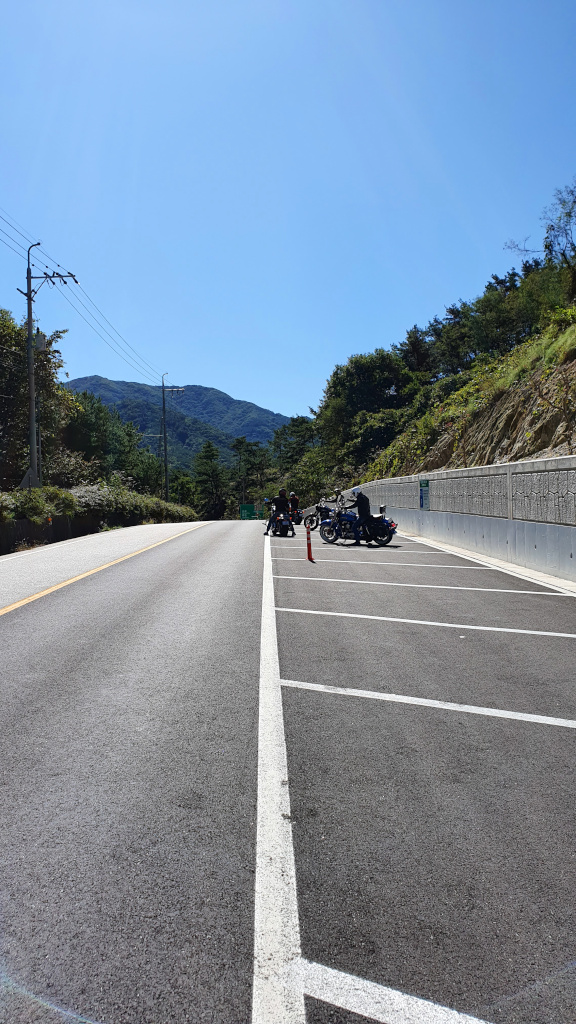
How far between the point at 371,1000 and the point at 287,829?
1075mm

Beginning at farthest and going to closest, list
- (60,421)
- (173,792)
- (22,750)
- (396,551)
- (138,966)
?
(60,421)
(396,551)
(22,750)
(173,792)
(138,966)

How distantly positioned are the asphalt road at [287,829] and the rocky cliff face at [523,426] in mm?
14579

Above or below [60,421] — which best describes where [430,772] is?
below

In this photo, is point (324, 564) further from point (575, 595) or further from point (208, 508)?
point (208, 508)

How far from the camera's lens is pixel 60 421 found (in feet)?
160

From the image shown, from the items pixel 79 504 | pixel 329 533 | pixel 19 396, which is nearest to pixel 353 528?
pixel 329 533

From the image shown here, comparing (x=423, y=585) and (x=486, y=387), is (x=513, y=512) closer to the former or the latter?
(x=423, y=585)

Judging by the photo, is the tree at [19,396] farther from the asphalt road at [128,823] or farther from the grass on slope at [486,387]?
the asphalt road at [128,823]

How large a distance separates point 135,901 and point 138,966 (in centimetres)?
35

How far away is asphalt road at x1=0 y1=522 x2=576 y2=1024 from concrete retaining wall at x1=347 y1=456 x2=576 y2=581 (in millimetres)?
5107

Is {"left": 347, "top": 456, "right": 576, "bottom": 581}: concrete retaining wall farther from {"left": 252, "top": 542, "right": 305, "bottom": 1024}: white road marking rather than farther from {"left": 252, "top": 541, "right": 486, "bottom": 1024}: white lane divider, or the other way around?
{"left": 252, "top": 541, "right": 486, "bottom": 1024}: white lane divider

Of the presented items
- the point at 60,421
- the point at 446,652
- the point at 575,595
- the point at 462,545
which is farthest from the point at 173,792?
the point at 60,421

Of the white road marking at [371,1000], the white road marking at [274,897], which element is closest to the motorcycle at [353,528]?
the white road marking at [274,897]

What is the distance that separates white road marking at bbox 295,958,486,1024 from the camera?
80.2 inches
